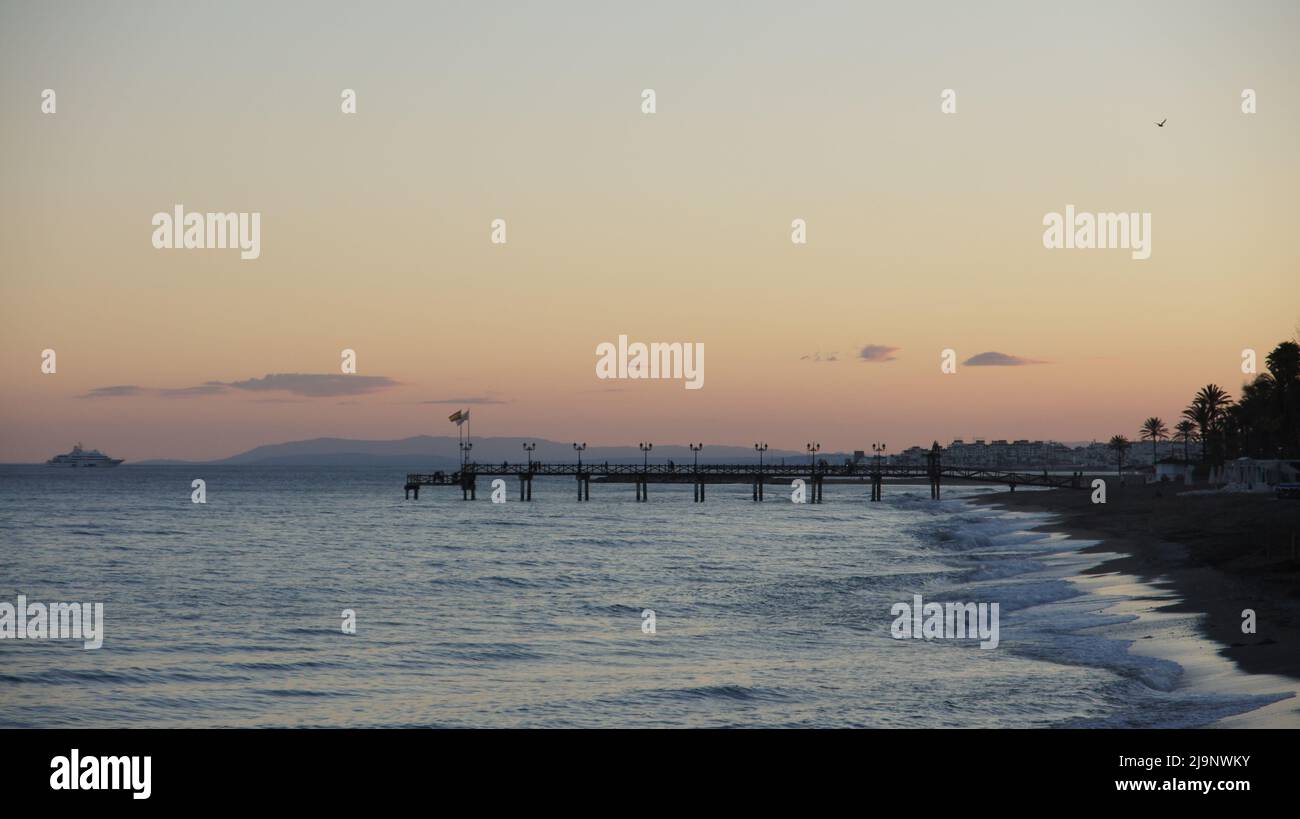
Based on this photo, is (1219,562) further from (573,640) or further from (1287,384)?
(1287,384)

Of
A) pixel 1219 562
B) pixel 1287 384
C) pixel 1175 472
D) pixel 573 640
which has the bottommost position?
pixel 573 640

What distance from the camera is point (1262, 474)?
7862 cm

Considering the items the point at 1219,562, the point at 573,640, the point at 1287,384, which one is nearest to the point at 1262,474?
the point at 1287,384

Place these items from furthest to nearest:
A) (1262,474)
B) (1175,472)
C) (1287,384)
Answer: (1175,472) < (1287,384) < (1262,474)

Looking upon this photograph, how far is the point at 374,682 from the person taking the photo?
2703 cm

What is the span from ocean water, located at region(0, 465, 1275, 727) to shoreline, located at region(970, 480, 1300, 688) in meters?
2.05

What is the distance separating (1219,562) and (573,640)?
23.1 m

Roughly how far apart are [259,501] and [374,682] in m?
132

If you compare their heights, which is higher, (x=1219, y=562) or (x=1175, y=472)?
(x=1175, y=472)

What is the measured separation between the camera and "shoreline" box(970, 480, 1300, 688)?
26.4 meters

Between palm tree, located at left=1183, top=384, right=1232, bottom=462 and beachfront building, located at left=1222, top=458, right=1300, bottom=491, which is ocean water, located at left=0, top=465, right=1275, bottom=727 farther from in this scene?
palm tree, located at left=1183, top=384, right=1232, bottom=462
